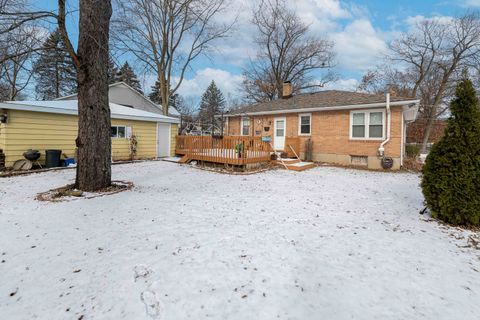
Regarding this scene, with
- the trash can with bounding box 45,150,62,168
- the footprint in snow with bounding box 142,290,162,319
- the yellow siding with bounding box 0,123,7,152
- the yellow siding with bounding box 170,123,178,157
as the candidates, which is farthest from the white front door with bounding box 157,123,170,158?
the footprint in snow with bounding box 142,290,162,319

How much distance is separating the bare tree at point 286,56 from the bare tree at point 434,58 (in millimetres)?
6683

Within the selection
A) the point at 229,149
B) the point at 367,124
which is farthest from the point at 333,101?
the point at 229,149

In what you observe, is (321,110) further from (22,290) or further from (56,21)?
(22,290)

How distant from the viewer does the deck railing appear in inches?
392

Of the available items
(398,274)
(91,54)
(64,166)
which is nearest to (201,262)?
(398,274)

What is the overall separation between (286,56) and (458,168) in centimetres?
2401

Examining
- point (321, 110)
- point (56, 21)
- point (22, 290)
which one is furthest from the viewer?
point (321, 110)

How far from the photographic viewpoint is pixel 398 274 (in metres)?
2.63

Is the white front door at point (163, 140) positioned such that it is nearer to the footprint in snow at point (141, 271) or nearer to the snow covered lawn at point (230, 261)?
the snow covered lawn at point (230, 261)

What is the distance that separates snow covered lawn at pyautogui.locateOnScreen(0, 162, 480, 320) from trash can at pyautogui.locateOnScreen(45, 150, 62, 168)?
5.50 metres

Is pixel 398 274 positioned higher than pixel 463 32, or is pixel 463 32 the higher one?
pixel 463 32

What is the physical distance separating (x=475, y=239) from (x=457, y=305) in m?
2.17

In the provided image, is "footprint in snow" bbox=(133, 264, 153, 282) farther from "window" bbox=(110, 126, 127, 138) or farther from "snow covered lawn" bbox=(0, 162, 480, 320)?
"window" bbox=(110, 126, 127, 138)

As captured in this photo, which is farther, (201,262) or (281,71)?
(281,71)
